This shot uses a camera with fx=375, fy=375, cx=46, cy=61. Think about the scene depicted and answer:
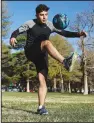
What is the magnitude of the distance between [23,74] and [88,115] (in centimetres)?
4084

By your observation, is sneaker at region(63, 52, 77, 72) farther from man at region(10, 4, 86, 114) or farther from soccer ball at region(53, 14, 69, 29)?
soccer ball at region(53, 14, 69, 29)

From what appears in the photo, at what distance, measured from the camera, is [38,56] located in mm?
5164

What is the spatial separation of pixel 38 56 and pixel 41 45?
0.22 meters

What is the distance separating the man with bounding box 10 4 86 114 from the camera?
498cm

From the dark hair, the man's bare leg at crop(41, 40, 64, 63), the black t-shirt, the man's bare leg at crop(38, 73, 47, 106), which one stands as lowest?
the man's bare leg at crop(38, 73, 47, 106)

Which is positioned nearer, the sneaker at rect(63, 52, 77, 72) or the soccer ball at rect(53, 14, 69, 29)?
the sneaker at rect(63, 52, 77, 72)

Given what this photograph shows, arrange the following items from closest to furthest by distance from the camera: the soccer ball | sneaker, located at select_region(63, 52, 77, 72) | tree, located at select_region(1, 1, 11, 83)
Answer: sneaker, located at select_region(63, 52, 77, 72), the soccer ball, tree, located at select_region(1, 1, 11, 83)

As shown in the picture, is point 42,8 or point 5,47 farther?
point 5,47

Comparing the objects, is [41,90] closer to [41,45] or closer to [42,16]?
[41,45]

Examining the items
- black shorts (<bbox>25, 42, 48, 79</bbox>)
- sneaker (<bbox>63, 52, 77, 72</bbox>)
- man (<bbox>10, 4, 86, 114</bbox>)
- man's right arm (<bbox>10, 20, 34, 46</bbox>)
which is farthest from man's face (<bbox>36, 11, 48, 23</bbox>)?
sneaker (<bbox>63, 52, 77, 72</bbox>)

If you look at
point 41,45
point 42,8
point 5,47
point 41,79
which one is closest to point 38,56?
point 41,45

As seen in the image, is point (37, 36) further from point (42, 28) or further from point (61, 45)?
point (61, 45)

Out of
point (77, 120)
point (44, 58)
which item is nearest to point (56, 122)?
point (77, 120)

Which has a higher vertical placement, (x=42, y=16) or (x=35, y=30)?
(x=42, y=16)
